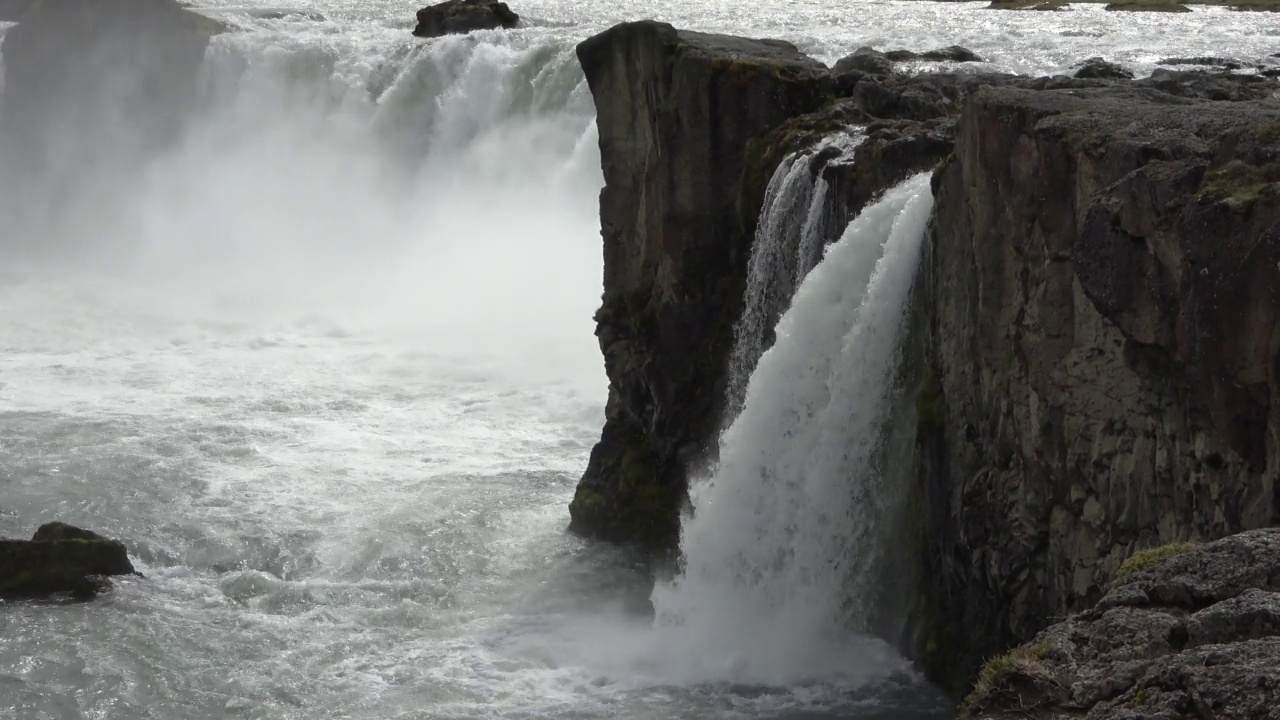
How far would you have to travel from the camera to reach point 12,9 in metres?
50.4

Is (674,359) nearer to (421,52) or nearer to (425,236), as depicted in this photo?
(425,236)

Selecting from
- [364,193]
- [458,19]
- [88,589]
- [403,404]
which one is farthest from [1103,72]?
[458,19]

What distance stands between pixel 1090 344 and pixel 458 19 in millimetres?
31253

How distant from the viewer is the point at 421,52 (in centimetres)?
3759

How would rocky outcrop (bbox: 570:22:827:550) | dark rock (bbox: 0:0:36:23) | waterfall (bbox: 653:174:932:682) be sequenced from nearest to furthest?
waterfall (bbox: 653:174:932:682), rocky outcrop (bbox: 570:22:827:550), dark rock (bbox: 0:0:36:23)

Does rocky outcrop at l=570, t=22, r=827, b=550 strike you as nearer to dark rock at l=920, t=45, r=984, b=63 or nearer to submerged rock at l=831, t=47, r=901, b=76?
submerged rock at l=831, t=47, r=901, b=76

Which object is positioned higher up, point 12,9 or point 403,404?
point 12,9

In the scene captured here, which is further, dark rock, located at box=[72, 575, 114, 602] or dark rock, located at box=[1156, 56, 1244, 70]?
dark rock, located at box=[1156, 56, 1244, 70]

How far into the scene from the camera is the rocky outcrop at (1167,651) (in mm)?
5750

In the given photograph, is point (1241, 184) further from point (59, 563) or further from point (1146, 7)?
point (1146, 7)

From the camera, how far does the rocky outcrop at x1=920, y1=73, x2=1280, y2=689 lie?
10039 millimetres

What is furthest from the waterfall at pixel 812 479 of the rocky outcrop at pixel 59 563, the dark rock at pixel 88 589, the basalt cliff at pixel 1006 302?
the rocky outcrop at pixel 59 563

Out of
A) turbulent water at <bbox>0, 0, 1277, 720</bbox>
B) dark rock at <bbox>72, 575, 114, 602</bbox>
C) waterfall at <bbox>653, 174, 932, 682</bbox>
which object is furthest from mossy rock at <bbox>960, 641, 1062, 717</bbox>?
dark rock at <bbox>72, 575, 114, 602</bbox>

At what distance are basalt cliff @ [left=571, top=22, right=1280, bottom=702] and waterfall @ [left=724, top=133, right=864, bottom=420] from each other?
0.83 feet
